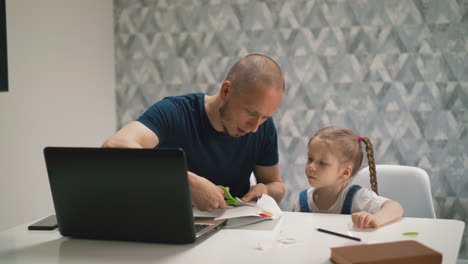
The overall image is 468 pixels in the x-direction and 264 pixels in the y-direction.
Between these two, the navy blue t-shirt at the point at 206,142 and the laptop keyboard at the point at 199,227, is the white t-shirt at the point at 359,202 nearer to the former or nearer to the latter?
the navy blue t-shirt at the point at 206,142

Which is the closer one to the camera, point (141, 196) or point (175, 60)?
point (141, 196)

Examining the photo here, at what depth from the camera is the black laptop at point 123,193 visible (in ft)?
3.93

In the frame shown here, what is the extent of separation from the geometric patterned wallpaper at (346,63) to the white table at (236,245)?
1.52 meters

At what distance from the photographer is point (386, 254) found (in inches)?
42.1

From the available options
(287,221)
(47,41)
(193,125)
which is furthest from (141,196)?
(47,41)

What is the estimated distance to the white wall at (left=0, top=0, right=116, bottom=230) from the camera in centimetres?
238

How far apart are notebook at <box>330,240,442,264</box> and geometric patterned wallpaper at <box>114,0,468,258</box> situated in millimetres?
1954

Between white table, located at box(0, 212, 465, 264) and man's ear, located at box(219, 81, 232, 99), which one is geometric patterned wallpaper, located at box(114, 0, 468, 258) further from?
white table, located at box(0, 212, 465, 264)

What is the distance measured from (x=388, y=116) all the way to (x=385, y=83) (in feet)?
0.65

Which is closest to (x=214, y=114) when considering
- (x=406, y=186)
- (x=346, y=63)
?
(x=406, y=186)

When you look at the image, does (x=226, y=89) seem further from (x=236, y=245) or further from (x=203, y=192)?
(x=236, y=245)

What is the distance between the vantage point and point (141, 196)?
1230 mm

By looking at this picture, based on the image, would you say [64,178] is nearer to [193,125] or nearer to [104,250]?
[104,250]

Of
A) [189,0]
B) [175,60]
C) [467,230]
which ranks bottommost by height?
[467,230]
